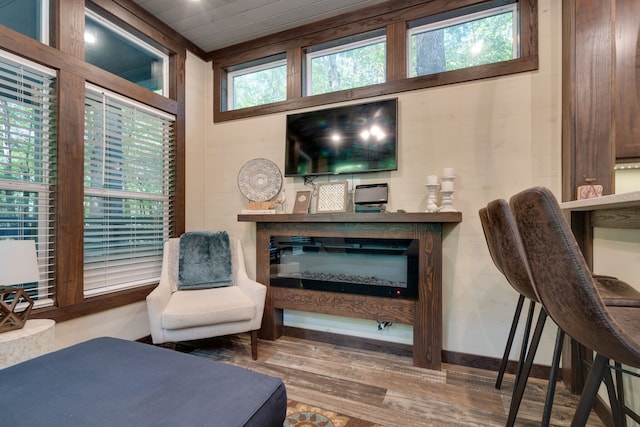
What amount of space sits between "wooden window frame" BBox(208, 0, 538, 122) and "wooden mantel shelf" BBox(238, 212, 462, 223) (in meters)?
1.05

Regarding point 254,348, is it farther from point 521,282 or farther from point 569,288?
Result: point 569,288

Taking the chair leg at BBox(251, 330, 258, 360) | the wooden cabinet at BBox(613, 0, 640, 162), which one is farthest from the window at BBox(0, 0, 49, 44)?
the wooden cabinet at BBox(613, 0, 640, 162)

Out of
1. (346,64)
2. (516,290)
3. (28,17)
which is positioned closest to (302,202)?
(346,64)

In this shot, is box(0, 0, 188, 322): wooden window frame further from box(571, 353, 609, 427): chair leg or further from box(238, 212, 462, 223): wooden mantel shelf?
box(571, 353, 609, 427): chair leg

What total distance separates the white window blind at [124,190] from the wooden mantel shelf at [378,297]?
89cm

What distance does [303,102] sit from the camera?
2.70 metres

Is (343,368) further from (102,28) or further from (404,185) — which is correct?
(102,28)

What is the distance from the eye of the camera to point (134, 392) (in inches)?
38.1

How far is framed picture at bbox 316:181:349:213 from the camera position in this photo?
2.45 meters

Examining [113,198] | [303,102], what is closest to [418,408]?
[303,102]

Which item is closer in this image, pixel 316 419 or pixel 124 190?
pixel 316 419

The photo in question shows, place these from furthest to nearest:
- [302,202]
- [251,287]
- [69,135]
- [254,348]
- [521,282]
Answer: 1. [302,202]
2. [251,287]
3. [254,348]
4. [69,135]
5. [521,282]

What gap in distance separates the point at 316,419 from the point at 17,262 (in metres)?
1.82

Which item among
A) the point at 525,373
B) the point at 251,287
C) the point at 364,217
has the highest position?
the point at 364,217
